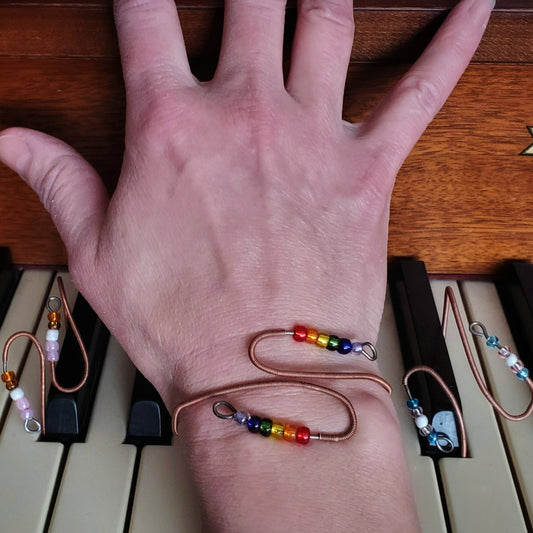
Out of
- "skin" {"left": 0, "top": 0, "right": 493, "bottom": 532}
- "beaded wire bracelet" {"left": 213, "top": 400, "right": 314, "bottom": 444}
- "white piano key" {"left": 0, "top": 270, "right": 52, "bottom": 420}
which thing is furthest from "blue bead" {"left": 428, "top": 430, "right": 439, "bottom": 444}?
"white piano key" {"left": 0, "top": 270, "right": 52, "bottom": 420}

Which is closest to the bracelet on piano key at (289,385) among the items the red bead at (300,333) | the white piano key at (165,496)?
the red bead at (300,333)

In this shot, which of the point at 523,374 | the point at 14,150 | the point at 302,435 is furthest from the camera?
the point at 523,374

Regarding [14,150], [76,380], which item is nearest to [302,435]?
[76,380]

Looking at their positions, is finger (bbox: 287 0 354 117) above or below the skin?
above

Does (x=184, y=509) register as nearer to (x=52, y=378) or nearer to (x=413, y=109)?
(x=52, y=378)

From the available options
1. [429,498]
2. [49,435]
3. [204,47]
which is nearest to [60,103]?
[204,47]

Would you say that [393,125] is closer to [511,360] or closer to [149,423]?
[511,360]

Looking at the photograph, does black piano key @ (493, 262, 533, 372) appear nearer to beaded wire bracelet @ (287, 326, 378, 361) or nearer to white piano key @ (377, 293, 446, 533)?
white piano key @ (377, 293, 446, 533)
